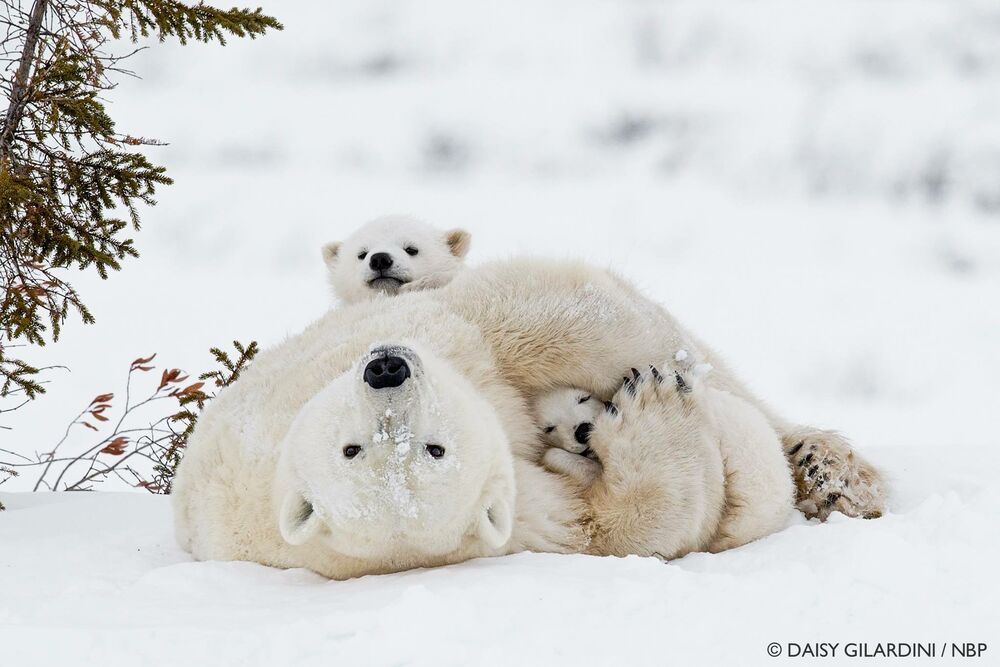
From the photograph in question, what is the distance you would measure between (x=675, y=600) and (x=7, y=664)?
1.54m

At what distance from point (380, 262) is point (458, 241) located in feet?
2.55

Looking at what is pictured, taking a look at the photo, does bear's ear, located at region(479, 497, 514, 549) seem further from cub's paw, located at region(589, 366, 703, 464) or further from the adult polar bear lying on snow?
cub's paw, located at region(589, 366, 703, 464)

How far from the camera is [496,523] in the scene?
2879 millimetres

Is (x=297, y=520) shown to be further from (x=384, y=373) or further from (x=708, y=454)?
(x=708, y=454)

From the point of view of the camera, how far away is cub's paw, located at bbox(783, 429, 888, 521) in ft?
11.8

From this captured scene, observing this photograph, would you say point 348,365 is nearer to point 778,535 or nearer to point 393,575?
point 393,575

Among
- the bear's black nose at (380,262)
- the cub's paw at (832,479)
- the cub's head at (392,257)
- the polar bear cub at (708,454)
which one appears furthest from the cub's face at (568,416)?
Result: the bear's black nose at (380,262)

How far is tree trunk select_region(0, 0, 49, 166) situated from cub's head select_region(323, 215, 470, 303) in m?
1.95

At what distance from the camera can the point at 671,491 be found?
10.4 feet

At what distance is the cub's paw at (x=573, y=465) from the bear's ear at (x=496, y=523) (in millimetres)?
541

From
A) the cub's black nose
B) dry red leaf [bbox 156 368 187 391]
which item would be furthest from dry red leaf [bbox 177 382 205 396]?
the cub's black nose

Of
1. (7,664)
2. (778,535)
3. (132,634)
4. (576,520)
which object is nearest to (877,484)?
(778,535)

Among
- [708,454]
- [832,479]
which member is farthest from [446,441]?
[832,479]

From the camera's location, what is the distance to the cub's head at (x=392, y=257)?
545cm
